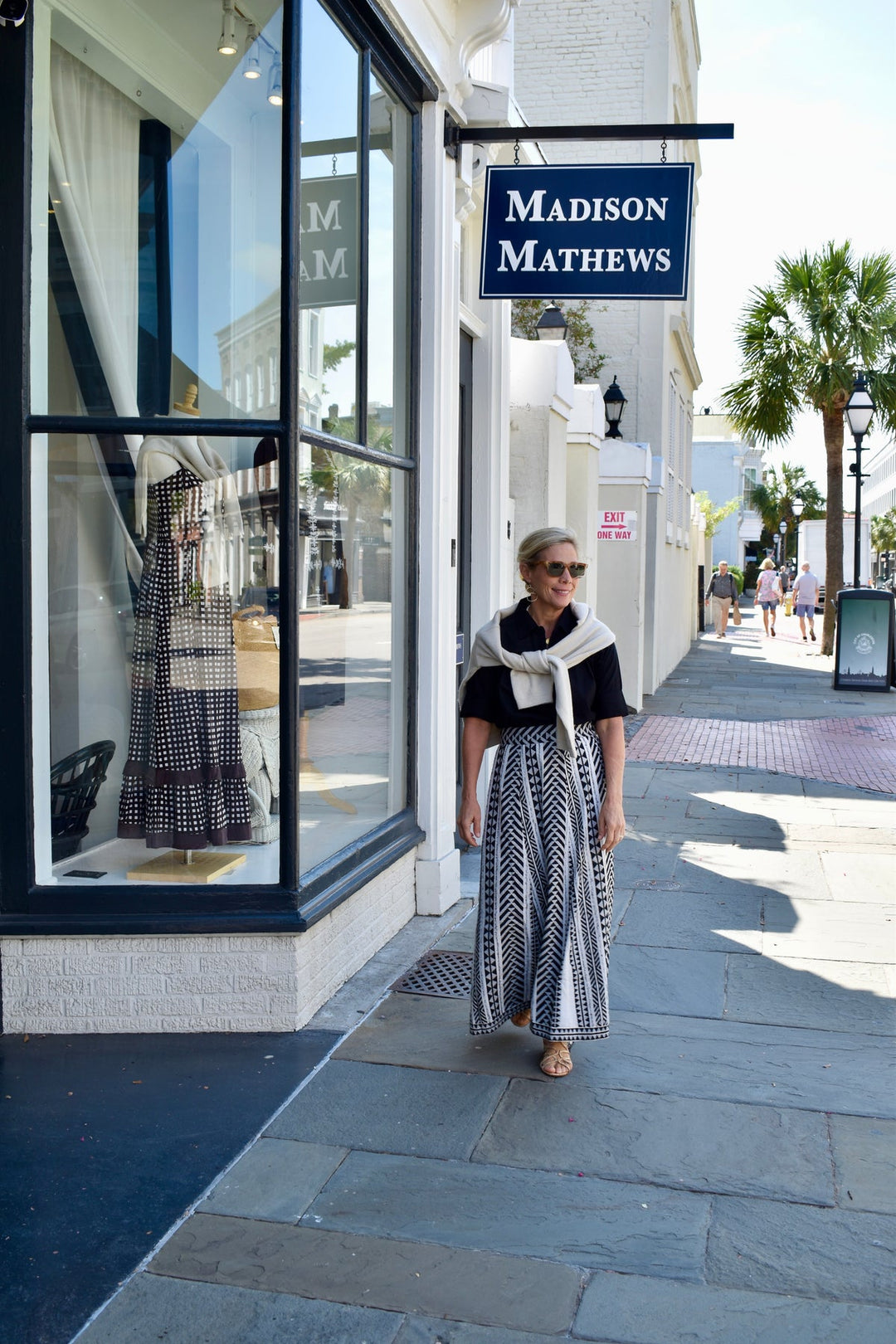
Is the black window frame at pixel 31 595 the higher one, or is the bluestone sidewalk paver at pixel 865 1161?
the black window frame at pixel 31 595

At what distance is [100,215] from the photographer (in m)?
4.89

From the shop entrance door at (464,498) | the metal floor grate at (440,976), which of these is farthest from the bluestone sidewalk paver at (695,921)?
the shop entrance door at (464,498)

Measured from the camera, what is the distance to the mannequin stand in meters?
4.80

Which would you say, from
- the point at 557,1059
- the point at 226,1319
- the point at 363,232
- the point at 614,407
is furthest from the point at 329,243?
the point at 614,407

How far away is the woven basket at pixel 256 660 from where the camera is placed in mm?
4867

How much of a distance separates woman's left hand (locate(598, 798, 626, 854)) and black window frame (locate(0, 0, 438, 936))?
3.73 ft

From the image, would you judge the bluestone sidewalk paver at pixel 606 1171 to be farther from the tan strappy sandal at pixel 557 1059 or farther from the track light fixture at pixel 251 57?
the track light fixture at pixel 251 57

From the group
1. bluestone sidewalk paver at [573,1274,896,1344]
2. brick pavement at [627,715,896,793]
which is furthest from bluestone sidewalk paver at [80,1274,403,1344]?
brick pavement at [627,715,896,793]

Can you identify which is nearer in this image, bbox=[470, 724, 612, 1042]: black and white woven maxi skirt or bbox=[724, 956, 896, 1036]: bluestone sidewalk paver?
bbox=[470, 724, 612, 1042]: black and white woven maxi skirt

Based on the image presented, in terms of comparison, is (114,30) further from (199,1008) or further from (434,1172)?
(434,1172)

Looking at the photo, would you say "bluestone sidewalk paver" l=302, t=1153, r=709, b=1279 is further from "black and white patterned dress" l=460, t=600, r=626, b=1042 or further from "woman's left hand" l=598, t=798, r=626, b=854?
"woman's left hand" l=598, t=798, r=626, b=854

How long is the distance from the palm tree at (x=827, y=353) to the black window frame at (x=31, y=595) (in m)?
20.5

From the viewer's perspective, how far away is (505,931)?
14.7 feet

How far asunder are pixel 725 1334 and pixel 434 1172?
1035 mm
